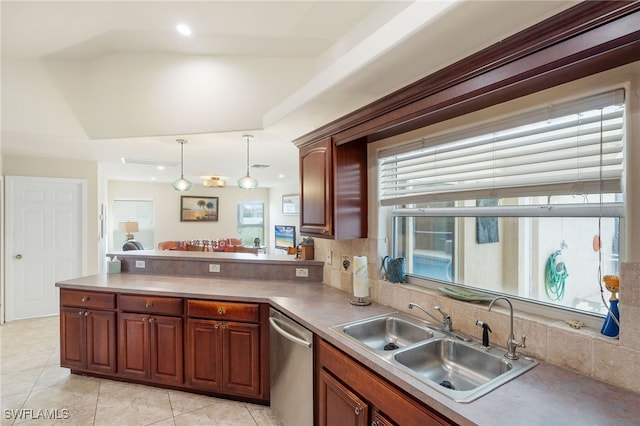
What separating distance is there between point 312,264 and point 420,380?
183 cm

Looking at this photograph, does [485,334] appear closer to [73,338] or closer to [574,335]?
[574,335]

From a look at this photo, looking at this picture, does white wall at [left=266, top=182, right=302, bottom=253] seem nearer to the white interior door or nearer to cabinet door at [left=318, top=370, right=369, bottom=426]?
the white interior door

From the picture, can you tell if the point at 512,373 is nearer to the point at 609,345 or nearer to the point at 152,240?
the point at 609,345

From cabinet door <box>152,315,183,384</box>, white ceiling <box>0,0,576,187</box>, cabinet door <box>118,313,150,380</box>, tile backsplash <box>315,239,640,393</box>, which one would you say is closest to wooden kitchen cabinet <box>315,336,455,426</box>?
tile backsplash <box>315,239,640,393</box>

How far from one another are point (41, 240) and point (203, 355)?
3.74 meters

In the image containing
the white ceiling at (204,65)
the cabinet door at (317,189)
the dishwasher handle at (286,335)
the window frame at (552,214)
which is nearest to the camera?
the window frame at (552,214)

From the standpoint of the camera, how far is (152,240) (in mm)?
8484

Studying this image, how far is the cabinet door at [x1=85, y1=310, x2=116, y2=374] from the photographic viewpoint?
2711 millimetres

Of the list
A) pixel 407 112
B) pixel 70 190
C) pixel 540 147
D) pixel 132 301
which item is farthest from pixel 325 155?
pixel 70 190

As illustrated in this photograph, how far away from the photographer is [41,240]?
4504mm

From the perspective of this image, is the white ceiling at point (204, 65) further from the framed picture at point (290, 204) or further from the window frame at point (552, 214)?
the framed picture at point (290, 204)

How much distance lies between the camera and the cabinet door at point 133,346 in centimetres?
263

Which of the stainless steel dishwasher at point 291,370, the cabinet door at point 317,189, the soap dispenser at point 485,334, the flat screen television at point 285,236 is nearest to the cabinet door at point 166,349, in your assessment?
the stainless steel dishwasher at point 291,370

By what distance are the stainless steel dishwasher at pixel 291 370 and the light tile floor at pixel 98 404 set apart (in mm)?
256
